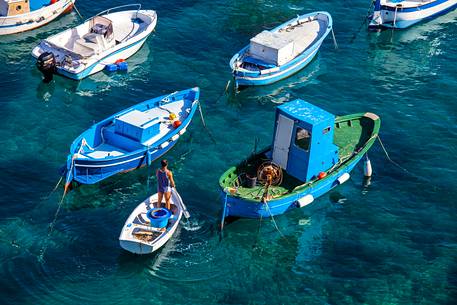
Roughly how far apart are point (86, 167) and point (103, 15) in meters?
21.7

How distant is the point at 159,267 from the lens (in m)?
38.9

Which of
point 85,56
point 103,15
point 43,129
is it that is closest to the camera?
point 43,129

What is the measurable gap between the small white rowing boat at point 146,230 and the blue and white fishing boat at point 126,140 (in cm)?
437

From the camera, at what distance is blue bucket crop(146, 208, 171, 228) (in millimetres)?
40031

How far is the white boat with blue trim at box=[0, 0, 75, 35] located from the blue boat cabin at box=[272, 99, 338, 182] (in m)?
27.3

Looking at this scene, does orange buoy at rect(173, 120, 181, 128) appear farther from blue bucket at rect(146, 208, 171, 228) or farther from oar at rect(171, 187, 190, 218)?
blue bucket at rect(146, 208, 171, 228)

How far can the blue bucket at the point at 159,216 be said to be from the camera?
40031mm

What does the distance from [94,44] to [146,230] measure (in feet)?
71.5

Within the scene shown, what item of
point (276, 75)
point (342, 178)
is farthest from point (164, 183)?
point (276, 75)

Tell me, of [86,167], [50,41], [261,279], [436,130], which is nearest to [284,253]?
[261,279]

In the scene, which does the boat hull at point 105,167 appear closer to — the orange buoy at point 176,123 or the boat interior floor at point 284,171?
the orange buoy at point 176,123

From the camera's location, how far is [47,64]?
54062 mm

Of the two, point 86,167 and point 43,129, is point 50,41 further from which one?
point 86,167

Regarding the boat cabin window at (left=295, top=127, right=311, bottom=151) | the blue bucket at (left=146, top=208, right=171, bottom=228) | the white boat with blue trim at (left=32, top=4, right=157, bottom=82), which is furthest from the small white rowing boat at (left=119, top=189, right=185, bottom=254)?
the white boat with blue trim at (left=32, top=4, right=157, bottom=82)
